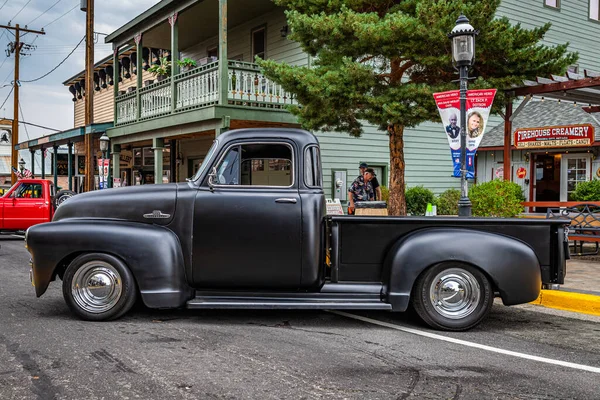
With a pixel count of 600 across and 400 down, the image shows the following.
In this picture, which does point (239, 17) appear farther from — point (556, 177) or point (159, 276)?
point (159, 276)

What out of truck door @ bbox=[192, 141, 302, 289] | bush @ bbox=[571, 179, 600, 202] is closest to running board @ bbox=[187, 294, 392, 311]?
truck door @ bbox=[192, 141, 302, 289]

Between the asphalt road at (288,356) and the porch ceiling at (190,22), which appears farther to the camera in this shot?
the porch ceiling at (190,22)

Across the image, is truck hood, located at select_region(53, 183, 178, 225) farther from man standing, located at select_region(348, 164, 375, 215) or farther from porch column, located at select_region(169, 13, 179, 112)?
porch column, located at select_region(169, 13, 179, 112)

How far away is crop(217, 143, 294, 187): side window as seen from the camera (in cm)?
607

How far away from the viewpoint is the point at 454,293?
227 inches

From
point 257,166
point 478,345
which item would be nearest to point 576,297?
point 478,345

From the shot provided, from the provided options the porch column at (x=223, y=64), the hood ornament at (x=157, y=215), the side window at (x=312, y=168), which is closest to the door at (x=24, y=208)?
the porch column at (x=223, y=64)

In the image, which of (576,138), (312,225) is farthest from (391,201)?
(312,225)

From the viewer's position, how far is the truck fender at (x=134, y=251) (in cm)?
578

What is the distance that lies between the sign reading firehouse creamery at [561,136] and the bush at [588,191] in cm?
244

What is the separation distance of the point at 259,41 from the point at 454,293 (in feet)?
49.8

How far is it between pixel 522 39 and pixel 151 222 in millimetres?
8676

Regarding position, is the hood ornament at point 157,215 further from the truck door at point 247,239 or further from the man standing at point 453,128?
the man standing at point 453,128

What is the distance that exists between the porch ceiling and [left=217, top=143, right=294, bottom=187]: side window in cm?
1161
